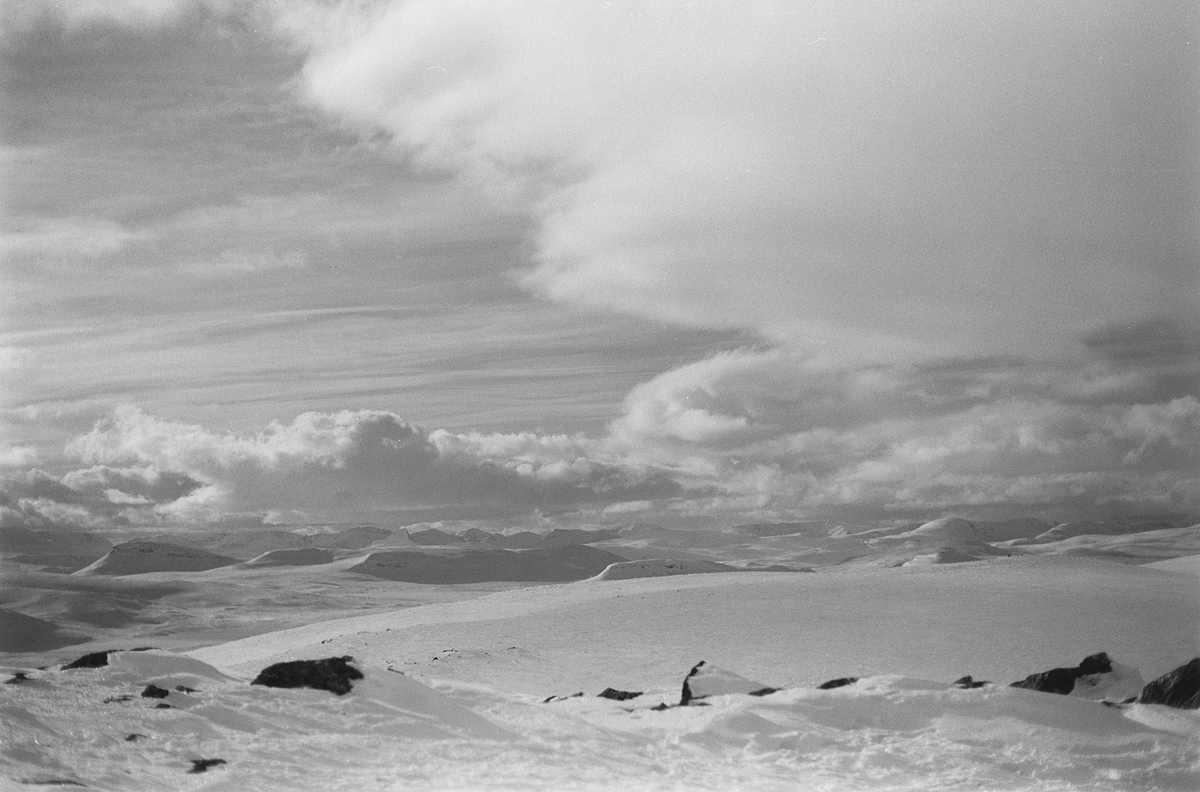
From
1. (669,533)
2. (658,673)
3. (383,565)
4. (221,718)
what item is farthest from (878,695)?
(669,533)

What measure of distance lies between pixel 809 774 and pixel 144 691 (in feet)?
21.2

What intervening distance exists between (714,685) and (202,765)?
18.0 ft

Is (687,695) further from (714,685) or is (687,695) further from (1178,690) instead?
(1178,690)

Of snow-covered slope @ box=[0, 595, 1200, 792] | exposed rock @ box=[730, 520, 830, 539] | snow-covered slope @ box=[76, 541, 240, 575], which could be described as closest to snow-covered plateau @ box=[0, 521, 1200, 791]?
snow-covered slope @ box=[0, 595, 1200, 792]

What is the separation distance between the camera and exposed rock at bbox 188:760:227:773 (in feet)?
26.0

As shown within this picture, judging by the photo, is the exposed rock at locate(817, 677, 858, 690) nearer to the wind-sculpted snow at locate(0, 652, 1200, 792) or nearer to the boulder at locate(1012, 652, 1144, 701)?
the wind-sculpted snow at locate(0, 652, 1200, 792)

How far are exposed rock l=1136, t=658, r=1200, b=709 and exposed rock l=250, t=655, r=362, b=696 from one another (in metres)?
8.41

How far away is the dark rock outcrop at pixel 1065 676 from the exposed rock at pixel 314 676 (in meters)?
7.56

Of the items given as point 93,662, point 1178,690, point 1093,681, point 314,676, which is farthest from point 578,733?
point 1178,690

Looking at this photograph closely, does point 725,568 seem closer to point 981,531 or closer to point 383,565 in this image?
point 383,565

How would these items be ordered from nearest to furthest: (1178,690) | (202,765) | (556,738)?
(202,765), (556,738), (1178,690)

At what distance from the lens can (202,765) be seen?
8023 mm

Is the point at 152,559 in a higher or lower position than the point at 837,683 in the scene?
lower

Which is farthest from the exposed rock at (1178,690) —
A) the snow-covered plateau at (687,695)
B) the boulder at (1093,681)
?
the boulder at (1093,681)
